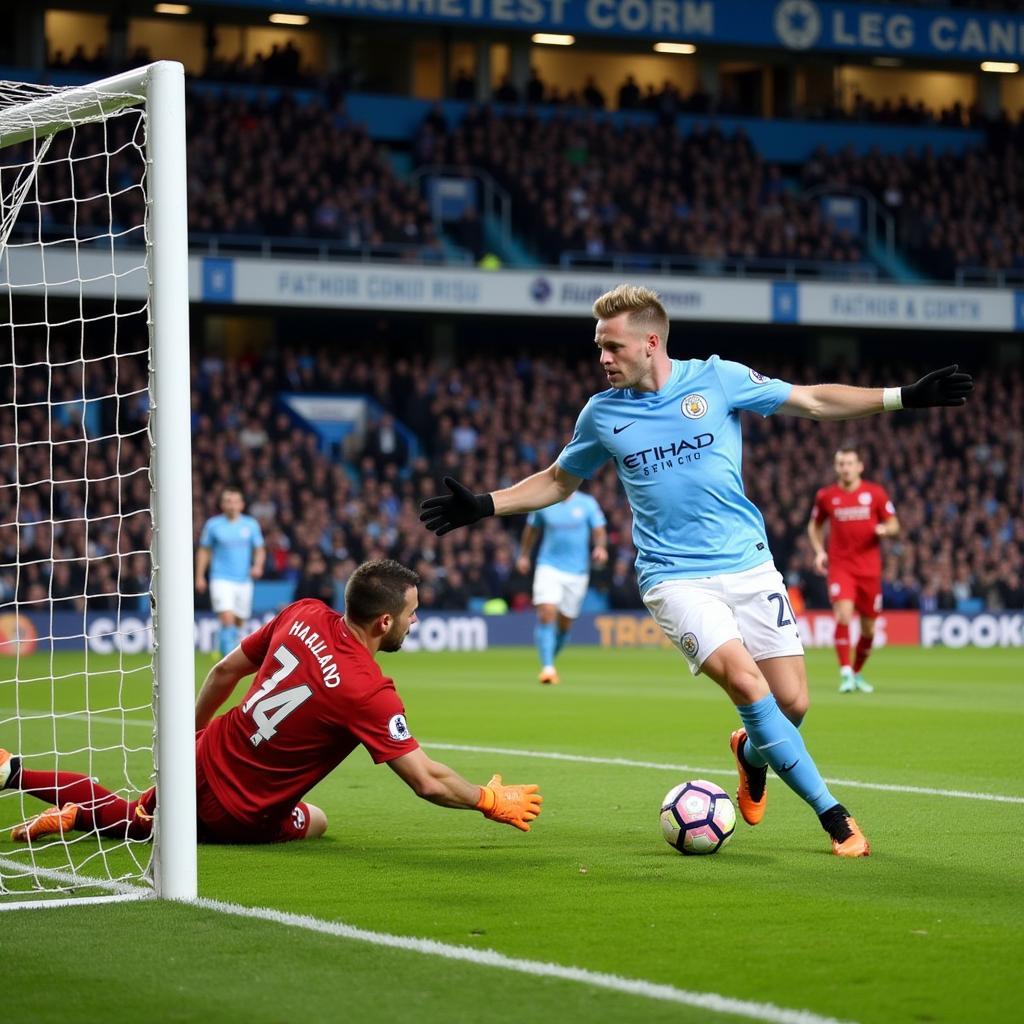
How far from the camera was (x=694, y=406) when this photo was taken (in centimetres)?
702

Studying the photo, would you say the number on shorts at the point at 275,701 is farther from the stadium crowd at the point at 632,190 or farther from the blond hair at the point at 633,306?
the stadium crowd at the point at 632,190

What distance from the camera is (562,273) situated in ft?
110

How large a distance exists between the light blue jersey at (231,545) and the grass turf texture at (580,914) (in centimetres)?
957

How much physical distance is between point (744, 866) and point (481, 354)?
101 feet

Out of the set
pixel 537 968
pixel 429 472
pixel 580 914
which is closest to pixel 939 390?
pixel 580 914

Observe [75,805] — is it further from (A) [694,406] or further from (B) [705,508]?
(A) [694,406]

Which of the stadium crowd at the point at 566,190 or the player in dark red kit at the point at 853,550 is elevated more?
the stadium crowd at the point at 566,190

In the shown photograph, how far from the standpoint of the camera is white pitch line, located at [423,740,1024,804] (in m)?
8.77

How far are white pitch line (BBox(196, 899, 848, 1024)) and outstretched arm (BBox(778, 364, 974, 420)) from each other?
2.67 m

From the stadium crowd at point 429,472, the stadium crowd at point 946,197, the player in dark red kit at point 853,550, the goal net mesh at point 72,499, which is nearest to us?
the goal net mesh at point 72,499

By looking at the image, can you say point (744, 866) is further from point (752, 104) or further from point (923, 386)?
point (752, 104)

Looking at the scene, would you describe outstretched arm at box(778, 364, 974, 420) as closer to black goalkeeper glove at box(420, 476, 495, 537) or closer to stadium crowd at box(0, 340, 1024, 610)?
black goalkeeper glove at box(420, 476, 495, 537)

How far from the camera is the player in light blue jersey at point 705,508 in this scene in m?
6.78

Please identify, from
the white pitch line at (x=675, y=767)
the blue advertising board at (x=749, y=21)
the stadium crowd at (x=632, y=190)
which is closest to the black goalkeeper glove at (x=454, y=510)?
the white pitch line at (x=675, y=767)
